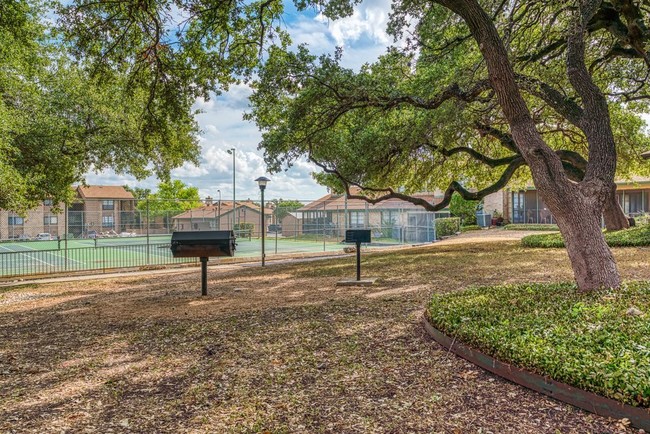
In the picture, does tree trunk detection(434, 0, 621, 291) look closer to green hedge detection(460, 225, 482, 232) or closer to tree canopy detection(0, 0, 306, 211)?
tree canopy detection(0, 0, 306, 211)

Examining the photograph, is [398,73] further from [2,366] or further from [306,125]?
[2,366]

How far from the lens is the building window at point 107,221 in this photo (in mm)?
15547

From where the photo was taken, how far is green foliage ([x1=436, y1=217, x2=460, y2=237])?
26.6 metres

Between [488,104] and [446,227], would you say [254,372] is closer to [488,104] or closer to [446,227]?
[488,104]

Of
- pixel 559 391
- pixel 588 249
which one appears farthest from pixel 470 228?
pixel 559 391

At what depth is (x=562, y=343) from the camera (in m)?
3.47

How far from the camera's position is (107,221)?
617 inches

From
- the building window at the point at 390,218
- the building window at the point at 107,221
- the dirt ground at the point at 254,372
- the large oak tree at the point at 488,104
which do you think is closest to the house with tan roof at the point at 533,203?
the building window at the point at 390,218

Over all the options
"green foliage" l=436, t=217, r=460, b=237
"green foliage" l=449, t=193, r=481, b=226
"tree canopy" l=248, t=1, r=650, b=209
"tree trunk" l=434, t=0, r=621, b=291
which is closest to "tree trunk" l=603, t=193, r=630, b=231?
"tree canopy" l=248, t=1, r=650, b=209

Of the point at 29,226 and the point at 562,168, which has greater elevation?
the point at 562,168

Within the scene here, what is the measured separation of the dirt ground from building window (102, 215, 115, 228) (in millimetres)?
8157

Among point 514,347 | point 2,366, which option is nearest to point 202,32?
point 2,366

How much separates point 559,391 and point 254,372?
247cm

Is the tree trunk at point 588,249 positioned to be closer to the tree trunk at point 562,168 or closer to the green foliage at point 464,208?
the tree trunk at point 562,168
